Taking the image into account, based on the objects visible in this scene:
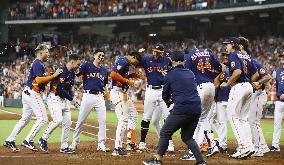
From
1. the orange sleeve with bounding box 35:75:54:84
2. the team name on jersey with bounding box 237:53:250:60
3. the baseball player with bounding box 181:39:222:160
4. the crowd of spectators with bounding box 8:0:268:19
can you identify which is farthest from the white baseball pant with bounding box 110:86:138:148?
the crowd of spectators with bounding box 8:0:268:19

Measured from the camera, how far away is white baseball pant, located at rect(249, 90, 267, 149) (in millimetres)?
10388

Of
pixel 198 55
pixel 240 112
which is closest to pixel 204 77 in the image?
pixel 198 55

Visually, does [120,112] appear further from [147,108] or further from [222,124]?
[222,124]

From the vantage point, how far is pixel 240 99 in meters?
9.15

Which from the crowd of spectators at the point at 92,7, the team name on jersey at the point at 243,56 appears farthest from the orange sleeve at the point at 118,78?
the crowd of spectators at the point at 92,7

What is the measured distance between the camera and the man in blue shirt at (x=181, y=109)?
26.0 ft

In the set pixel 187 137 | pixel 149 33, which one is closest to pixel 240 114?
pixel 187 137

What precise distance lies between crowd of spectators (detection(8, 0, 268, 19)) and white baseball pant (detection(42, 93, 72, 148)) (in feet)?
86.5

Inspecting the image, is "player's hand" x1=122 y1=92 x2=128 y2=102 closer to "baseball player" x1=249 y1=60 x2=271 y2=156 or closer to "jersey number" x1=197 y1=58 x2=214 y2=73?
"jersey number" x1=197 y1=58 x2=214 y2=73

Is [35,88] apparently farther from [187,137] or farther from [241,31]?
[241,31]

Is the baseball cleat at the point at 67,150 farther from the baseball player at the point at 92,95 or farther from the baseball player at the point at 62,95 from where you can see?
the baseball player at the point at 62,95

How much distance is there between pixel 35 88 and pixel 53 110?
0.63m

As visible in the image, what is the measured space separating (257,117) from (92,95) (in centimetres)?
361

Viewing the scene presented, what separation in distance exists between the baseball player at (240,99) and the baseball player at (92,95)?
2.83 metres
